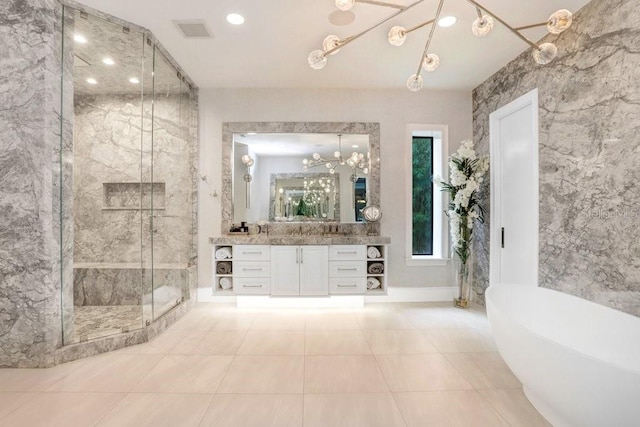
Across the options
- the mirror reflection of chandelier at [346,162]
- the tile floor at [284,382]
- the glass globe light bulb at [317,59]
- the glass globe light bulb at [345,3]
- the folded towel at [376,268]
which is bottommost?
the tile floor at [284,382]

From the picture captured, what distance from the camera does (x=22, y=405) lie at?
1.89 meters

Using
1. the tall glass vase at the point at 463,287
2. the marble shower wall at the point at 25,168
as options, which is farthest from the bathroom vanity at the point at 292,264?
the marble shower wall at the point at 25,168

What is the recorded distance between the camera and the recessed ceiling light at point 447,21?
2600mm

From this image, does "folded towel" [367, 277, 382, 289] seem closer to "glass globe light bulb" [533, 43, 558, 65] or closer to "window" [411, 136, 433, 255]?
"window" [411, 136, 433, 255]

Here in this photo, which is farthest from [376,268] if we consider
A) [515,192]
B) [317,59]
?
[317,59]

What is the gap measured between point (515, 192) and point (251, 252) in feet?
10.4

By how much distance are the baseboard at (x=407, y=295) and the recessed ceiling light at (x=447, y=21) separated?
308 cm

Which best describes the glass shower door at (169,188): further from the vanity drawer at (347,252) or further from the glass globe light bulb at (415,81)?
the glass globe light bulb at (415,81)

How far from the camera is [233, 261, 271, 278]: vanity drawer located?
3682mm

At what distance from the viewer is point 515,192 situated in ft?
10.8

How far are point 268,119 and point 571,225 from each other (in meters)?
3.53

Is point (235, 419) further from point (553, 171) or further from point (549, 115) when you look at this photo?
point (549, 115)

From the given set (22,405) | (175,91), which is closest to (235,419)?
(22,405)

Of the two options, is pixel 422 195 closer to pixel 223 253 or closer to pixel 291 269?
pixel 291 269
